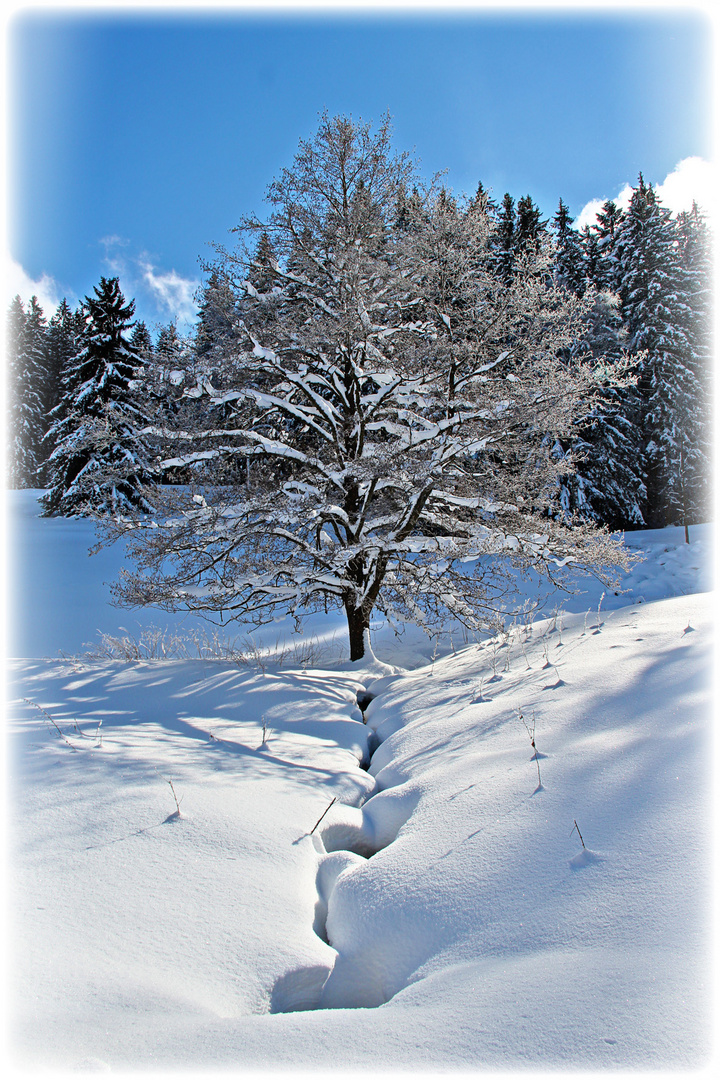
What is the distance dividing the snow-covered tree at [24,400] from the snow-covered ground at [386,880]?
118 ft

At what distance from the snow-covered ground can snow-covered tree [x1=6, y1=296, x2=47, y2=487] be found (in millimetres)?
35977

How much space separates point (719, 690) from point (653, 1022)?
79.8 inches

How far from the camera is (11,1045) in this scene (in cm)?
155

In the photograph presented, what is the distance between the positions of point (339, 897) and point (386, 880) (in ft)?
0.83

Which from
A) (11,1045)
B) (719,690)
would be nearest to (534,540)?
(719,690)

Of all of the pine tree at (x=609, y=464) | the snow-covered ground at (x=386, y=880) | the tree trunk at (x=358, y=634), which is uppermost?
the pine tree at (x=609, y=464)

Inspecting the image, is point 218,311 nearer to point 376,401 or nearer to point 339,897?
point 376,401

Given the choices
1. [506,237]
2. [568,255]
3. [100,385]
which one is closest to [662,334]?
[568,255]

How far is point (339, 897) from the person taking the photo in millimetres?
2516

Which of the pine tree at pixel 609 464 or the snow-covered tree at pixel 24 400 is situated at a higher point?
the snow-covered tree at pixel 24 400

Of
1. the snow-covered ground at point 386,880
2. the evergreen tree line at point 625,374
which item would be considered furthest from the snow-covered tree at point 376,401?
the evergreen tree line at point 625,374

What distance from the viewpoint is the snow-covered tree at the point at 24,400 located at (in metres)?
33.9

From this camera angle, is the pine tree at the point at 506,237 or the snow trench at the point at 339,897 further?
the pine tree at the point at 506,237

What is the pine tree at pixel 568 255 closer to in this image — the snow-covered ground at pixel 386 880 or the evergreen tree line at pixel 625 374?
the evergreen tree line at pixel 625 374
